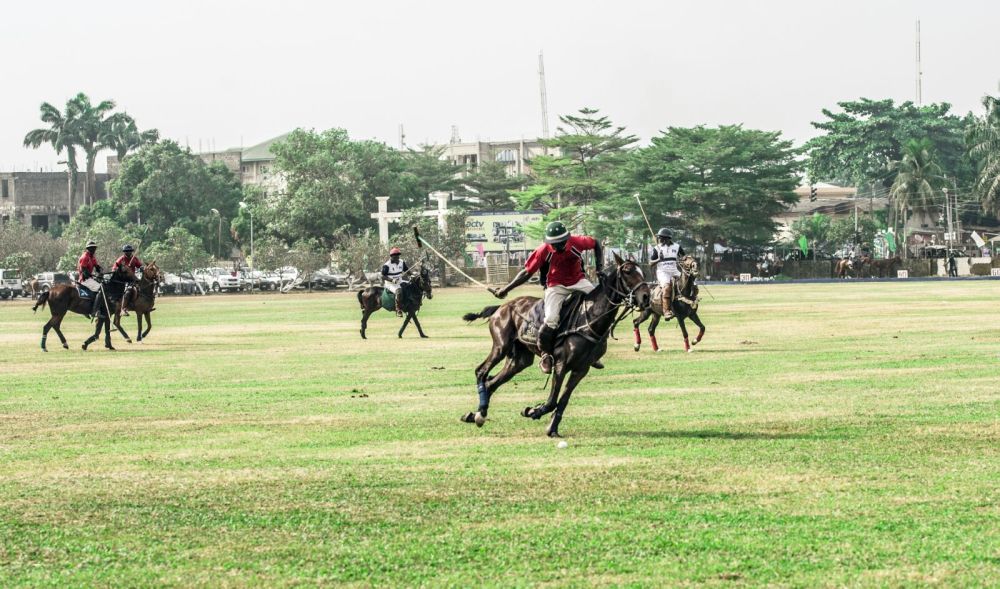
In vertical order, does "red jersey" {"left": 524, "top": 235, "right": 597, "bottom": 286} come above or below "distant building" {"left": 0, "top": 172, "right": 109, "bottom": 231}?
below

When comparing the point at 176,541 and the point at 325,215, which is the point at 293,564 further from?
the point at 325,215

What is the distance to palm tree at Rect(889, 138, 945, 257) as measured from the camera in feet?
405

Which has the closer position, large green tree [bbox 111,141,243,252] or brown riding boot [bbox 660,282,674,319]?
brown riding boot [bbox 660,282,674,319]

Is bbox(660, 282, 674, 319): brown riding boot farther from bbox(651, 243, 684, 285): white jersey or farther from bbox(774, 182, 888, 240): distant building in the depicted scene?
bbox(774, 182, 888, 240): distant building

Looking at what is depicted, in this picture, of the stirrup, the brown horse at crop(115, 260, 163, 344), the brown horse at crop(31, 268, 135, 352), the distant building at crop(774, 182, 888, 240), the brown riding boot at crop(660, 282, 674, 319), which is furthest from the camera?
the distant building at crop(774, 182, 888, 240)

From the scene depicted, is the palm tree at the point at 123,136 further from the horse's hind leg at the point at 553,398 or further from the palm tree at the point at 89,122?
the horse's hind leg at the point at 553,398

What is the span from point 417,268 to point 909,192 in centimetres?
9593

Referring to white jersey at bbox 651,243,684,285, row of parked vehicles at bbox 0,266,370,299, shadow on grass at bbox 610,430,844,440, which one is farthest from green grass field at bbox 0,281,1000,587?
row of parked vehicles at bbox 0,266,370,299

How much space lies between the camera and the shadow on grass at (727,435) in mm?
14266

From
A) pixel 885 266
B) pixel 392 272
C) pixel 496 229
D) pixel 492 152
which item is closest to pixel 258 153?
pixel 492 152

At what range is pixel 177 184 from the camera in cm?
13250

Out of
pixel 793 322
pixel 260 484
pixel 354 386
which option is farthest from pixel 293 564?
pixel 793 322

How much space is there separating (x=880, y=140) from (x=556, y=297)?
125 metres

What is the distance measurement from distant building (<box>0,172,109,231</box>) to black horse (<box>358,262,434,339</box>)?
12677cm
